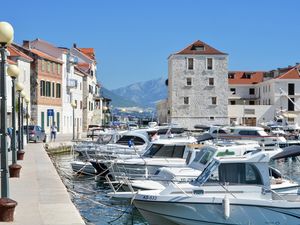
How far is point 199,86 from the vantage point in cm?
9719

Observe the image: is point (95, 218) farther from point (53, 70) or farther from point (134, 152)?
point (53, 70)

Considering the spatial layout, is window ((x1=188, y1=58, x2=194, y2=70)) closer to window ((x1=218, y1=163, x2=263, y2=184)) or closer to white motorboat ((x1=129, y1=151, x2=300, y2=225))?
white motorboat ((x1=129, y1=151, x2=300, y2=225))

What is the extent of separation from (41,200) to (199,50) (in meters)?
81.6

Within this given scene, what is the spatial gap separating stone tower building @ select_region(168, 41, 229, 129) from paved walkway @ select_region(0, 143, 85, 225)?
7074 cm

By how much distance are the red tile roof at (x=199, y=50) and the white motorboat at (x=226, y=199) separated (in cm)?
8032

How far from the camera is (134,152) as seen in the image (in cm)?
3481

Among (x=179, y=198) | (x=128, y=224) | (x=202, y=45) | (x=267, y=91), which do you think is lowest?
(x=128, y=224)

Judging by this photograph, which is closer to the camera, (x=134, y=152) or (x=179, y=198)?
(x=179, y=198)

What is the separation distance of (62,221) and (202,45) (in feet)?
280

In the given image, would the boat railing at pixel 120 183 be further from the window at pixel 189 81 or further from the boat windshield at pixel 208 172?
the window at pixel 189 81

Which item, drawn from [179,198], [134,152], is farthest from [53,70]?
[179,198]

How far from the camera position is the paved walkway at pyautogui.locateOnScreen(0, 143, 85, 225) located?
Result: 14044 millimetres

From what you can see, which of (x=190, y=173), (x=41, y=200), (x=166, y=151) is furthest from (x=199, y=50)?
(x=41, y=200)

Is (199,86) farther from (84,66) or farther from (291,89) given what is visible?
(84,66)
